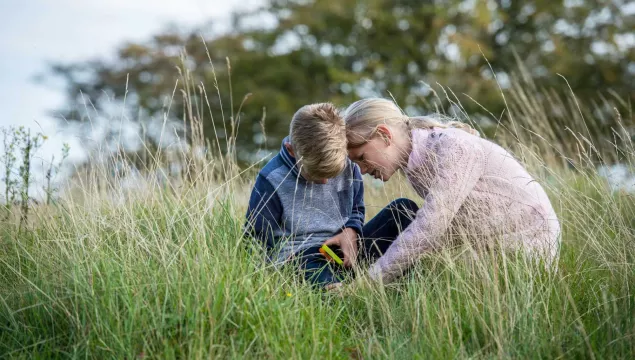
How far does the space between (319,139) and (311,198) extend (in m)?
0.50

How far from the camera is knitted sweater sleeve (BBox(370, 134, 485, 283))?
276cm

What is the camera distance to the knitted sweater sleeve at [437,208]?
276 centimetres

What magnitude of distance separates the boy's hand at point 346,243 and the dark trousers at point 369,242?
1.6 inches

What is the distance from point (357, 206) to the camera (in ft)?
11.5

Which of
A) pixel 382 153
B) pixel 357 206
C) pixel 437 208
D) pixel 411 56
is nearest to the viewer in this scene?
pixel 437 208

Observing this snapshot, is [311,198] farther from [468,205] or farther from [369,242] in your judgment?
[468,205]

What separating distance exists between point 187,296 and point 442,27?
1452cm

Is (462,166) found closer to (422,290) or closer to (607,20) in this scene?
(422,290)

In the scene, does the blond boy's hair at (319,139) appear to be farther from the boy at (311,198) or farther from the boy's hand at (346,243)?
the boy's hand at (346,243)

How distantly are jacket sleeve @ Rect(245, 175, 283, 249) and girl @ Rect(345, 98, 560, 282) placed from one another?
464mm

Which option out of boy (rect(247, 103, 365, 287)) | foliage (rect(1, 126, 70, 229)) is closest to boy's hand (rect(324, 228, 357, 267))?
boy (rect(247, 103, 365, 287))

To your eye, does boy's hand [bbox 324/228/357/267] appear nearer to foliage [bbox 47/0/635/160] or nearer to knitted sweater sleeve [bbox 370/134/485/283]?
knitted sweater sleeve [bbox 370/134/485/283]

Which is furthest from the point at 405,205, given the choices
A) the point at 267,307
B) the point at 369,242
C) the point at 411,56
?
the point at 411,56

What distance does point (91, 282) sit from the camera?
2271 millimetres
